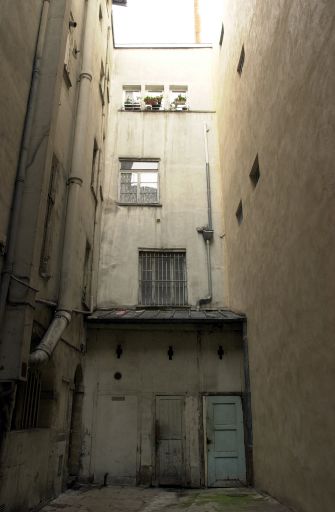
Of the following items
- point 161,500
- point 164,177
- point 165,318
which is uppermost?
point 164,177

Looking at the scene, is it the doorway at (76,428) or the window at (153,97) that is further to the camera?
the window at (153,97)

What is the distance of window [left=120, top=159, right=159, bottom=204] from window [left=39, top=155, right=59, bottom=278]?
17.8 feet

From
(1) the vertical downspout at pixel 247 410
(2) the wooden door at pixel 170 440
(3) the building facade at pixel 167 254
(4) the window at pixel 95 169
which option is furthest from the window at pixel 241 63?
(2) the wooden door at pixel 170 440

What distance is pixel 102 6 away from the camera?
528 inches

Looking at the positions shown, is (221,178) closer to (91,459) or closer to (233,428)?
(233,428)

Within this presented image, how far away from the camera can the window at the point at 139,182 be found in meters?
13.8

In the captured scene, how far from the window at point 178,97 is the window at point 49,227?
8.43m

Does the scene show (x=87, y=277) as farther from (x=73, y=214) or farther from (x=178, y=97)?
(x=178, y=97)

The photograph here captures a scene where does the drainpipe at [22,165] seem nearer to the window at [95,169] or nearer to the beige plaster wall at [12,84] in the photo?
the beige plaster wall at [12,84]

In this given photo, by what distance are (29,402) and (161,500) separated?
339cm

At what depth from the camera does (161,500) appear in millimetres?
8406

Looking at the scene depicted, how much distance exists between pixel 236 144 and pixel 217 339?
5.13m

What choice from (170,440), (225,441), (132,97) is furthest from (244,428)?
(132,97)

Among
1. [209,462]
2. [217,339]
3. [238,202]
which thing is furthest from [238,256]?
[209,462]
